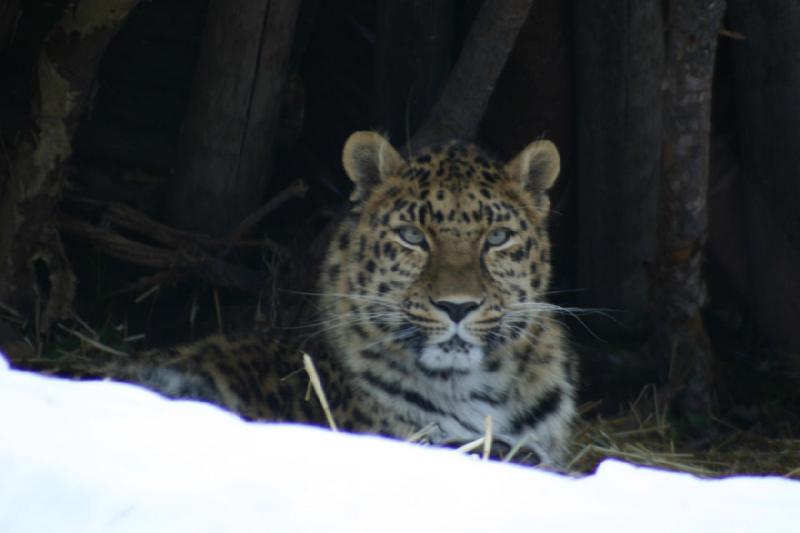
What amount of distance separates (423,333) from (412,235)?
0.51m

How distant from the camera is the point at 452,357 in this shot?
5.16 m

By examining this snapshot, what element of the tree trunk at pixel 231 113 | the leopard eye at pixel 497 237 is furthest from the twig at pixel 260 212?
the leopard eye at pixel 497 237

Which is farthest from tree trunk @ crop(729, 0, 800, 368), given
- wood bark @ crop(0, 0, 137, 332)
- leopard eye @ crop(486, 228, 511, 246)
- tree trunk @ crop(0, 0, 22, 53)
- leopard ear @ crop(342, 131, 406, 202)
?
tree trunk @ crop(0, 0, 22, 53)

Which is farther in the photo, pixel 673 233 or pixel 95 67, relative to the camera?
pixel 673 233

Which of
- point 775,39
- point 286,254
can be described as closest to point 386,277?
point 286,254

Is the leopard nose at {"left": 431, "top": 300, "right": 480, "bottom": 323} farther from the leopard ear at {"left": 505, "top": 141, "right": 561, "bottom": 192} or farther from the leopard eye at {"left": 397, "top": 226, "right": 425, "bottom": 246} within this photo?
the leopard ear at {"left": 505, "top": 141, "right": 561, "bottom": 192}

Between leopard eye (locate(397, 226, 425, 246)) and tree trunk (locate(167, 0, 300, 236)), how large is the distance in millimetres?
1848

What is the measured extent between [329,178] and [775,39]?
113 inches

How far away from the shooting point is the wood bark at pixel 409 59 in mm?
7062

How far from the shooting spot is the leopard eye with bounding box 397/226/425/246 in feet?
17.8

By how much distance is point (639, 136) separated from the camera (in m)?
7.15

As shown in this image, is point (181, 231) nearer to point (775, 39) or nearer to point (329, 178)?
point (329, 178)

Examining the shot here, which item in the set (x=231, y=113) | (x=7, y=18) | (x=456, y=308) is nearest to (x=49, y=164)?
(x=7, y=18)

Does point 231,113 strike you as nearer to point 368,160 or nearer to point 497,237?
point 368,160
